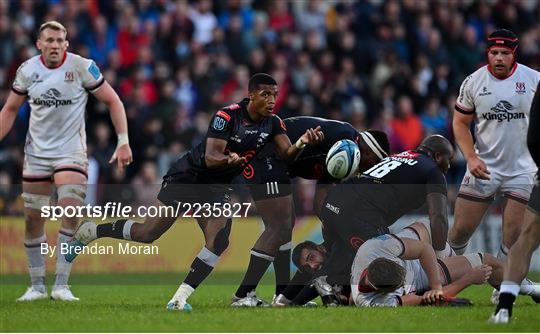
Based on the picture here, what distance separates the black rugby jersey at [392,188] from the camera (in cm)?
1205

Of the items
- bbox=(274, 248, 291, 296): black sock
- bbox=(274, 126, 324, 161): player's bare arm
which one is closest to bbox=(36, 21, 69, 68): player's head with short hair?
bbox=(274, 126, 324, 161): player's bare arm

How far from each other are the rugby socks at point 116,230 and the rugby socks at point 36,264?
54.5 inches

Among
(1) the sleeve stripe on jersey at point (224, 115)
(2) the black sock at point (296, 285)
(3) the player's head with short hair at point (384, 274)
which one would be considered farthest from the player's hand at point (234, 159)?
(2) the black sock at point (296, 285)

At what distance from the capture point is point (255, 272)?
12.2 metres

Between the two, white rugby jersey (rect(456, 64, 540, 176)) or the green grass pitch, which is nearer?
the green grass pitch

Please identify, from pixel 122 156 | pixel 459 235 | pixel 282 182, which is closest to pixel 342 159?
pixel 282 182

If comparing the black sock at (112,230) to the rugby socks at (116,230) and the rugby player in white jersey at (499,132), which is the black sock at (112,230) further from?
the rugby player in white jersey at (499,132)

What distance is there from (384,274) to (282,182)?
1872 mm

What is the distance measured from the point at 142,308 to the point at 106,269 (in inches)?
223

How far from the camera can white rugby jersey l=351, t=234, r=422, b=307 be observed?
37.7 feet

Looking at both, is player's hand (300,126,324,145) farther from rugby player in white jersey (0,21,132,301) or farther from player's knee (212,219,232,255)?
rugby player in white jersey (0,21,132,301)

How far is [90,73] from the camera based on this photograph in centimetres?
1326

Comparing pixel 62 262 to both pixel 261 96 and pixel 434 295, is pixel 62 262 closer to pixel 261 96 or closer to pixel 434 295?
pixel 261 96

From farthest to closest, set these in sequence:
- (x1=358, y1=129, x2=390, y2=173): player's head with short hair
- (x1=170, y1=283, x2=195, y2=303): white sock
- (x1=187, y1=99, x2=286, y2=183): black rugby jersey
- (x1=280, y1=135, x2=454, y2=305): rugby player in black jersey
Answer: (x1=358, y1=129, x2=390, y2=173): player's head with short hair → (x1=280, y1=135, x2=454, y2=305): rugby player in black jersey → (x1=187, y1=99, x2=286, y2=183): black rugby jersey → (x1=170, y1=283, x2=195, y2=303): white sock
